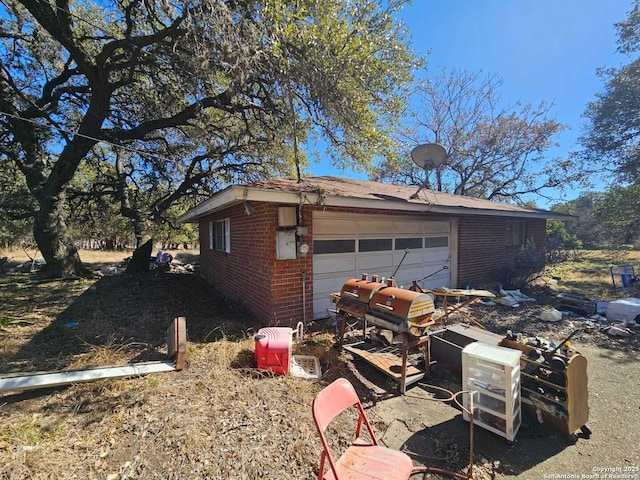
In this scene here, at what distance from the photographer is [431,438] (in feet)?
9.00

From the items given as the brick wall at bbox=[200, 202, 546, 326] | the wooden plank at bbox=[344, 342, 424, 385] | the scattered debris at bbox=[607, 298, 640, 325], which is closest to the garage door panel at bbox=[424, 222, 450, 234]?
the brick wall at bbox=[200, 202, 546, 326]

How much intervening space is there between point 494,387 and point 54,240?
13.0 meters

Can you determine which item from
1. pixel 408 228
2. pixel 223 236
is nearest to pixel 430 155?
pixel 408 228

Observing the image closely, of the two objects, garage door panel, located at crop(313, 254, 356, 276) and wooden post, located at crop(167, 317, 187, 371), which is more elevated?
garage door panel, located at crop(313, 254, 356, 276)

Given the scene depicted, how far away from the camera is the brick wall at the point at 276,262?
5.19m

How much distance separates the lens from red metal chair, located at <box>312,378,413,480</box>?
1734 millimetres

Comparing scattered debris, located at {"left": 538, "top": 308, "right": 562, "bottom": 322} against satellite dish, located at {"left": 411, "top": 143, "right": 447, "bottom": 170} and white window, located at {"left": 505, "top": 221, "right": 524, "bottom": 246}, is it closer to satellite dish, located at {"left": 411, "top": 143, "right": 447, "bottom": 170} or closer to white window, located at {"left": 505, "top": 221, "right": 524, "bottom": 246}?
satellite dish, located at {"left": 411, "top": 143, "right": 447, "bottom": 170}

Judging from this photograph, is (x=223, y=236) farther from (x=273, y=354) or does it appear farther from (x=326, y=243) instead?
(x=273, y=354)

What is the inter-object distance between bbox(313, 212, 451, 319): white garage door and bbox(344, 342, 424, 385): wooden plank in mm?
1586

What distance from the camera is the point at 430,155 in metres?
7.07

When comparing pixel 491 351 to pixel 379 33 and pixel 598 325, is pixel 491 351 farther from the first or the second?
pixel 379 33

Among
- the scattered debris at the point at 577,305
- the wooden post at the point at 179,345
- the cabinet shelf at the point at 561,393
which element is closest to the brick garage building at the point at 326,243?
the wooden post at the point at 179,345

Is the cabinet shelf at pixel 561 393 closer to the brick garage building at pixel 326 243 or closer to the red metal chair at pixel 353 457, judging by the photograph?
the red metal chair at pixel 353 457

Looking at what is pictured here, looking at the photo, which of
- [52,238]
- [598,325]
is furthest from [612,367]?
[52,238]
